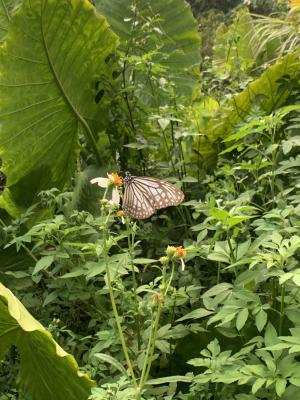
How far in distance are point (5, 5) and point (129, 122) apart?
763 mm

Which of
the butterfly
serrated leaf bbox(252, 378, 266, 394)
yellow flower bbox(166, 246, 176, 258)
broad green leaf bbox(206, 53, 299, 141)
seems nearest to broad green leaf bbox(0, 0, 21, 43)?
broad green leaf bbox(206, 53, 299, 141)

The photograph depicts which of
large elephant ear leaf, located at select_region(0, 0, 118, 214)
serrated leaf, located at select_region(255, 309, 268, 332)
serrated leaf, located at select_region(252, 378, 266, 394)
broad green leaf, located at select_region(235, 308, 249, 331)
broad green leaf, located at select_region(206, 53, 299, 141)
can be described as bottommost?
serrated leaf, located at select_region(252, 378, 266, 394)

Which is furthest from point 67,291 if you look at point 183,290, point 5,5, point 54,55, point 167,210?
point 5,5

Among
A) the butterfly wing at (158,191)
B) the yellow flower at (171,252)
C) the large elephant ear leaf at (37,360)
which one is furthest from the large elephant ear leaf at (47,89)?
the yellow flower at (171,252)

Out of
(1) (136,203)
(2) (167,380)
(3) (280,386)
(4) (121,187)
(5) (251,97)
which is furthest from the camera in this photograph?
(5) (251,97)

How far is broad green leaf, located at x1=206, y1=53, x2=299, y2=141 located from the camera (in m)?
2.21

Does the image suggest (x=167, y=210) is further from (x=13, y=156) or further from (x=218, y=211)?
(x=218, y=211)

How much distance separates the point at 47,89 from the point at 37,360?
1229 millimetres

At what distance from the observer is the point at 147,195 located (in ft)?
4.54

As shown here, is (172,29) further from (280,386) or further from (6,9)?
(280,386)

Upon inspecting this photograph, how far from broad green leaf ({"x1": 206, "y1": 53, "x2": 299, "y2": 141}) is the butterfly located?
860 millimetres

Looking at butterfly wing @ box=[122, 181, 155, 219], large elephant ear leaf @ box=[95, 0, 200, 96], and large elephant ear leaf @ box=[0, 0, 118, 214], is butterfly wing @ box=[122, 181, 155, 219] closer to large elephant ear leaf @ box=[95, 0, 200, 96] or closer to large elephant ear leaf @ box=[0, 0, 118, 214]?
large elephant ear leaf @ box=[0, 0, 118, 214]

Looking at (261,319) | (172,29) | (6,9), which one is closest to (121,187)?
(261,319)

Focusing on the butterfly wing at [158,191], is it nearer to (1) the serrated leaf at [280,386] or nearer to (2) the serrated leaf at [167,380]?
(2) the serrated leaf at [167,380]
